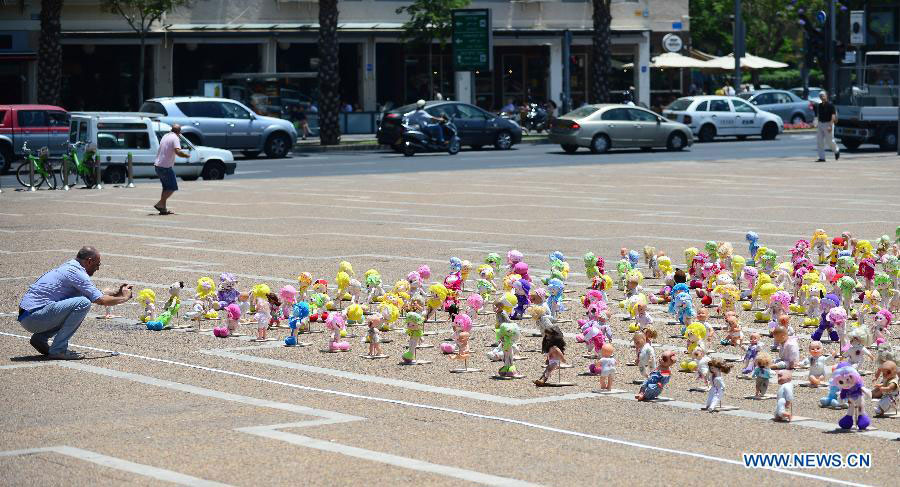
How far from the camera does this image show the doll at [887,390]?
9.11 meters

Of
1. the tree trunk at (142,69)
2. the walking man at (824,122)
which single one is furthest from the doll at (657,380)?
the tree trunk at (142,69)

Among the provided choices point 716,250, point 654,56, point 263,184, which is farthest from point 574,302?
point 654,56

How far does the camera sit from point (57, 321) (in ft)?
37.9

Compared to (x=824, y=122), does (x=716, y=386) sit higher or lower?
lower

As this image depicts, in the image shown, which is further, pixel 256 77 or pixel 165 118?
pixel 256 77

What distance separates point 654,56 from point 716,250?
52.3 m

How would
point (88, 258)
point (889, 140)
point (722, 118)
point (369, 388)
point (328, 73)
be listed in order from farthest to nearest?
point (722, 118) < point (328, 73) < point (889, 140) < point (88, 258) < point (369, 388)

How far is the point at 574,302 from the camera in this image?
14.4m

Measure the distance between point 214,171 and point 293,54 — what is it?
22336 millimetres

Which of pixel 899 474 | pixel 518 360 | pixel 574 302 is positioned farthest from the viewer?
pixel 574 302

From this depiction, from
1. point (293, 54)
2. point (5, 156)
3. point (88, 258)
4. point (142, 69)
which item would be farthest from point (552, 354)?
point (293, 54)

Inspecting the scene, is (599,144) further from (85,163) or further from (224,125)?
(85,163)

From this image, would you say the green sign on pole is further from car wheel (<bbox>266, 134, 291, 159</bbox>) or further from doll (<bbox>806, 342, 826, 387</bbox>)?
doll (<bbox>806, 342, 826, 387</bbox>)

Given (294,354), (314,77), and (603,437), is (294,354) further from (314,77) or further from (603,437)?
(314,77)
